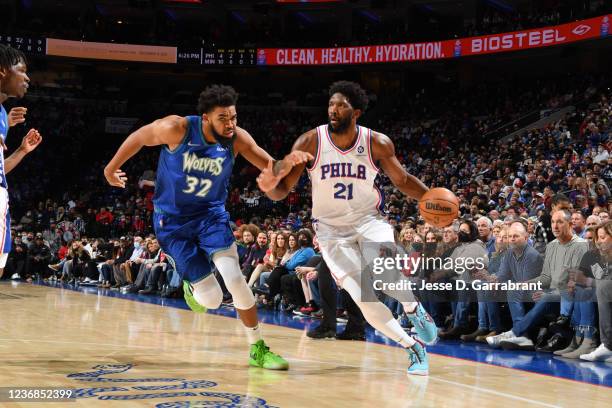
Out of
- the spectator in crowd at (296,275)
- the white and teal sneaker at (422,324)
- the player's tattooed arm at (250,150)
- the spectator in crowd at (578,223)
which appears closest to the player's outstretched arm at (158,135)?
the player's tattooed arm at (250,150)

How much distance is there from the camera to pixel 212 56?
84.1ft

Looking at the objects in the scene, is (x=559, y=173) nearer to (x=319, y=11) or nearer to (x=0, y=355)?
(x=0, y=355)

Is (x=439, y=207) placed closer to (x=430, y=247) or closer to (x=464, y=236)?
(x=464, y=236)

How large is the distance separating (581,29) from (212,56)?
1254 centimetres

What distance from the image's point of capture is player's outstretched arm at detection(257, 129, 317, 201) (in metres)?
4.82

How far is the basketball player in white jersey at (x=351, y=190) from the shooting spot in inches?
206

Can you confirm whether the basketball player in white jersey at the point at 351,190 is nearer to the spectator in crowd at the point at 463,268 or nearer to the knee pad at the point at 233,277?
the knee pad at the point at 233,277

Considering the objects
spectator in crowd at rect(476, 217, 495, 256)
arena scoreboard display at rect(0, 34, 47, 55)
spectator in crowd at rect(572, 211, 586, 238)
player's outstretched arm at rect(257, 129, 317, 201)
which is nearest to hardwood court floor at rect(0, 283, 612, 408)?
player's outstretched arm at rect(257, 129, 317, 201)

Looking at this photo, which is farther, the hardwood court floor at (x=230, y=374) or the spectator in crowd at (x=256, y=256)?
the spectator in crowd at (x=256, y=256)

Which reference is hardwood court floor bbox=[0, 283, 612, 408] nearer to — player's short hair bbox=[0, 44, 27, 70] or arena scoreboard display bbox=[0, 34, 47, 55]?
player's short hair bbox=[0, 44, 27, 70]

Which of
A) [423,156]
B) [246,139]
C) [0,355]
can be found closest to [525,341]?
[246,139]

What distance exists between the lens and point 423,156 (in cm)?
2072

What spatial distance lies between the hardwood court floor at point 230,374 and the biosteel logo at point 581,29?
14921 millimetres

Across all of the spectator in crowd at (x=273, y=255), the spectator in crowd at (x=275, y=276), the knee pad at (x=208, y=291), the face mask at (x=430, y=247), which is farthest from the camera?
the spectator in crowd at (x=273, y=255)
